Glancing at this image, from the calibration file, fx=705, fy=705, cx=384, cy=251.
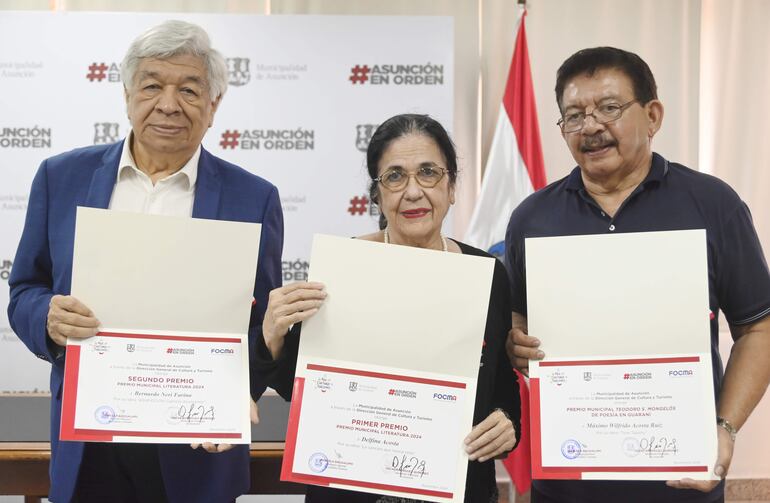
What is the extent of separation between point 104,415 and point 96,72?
→ 3.44 m

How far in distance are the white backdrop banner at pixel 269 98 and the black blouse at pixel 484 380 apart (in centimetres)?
264

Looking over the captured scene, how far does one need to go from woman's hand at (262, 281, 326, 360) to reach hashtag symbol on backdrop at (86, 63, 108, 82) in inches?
136

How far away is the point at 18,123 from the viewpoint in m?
4.41

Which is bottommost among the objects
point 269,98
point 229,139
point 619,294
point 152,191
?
point 619,294

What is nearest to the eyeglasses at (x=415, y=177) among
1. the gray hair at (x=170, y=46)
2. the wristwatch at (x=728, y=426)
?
the gray hair at (x=170, y=46)

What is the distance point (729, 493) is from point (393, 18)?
13.1ft

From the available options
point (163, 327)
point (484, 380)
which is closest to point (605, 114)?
point (484, 380)

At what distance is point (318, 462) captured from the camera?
5.03ft

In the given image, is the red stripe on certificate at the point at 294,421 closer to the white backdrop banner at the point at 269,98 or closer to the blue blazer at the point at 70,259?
the blue blazer at the point at 70,259

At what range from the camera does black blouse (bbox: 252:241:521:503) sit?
1664 millimetres

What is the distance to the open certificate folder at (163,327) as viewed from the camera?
1575 mm

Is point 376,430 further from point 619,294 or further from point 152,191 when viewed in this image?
point 152,191
